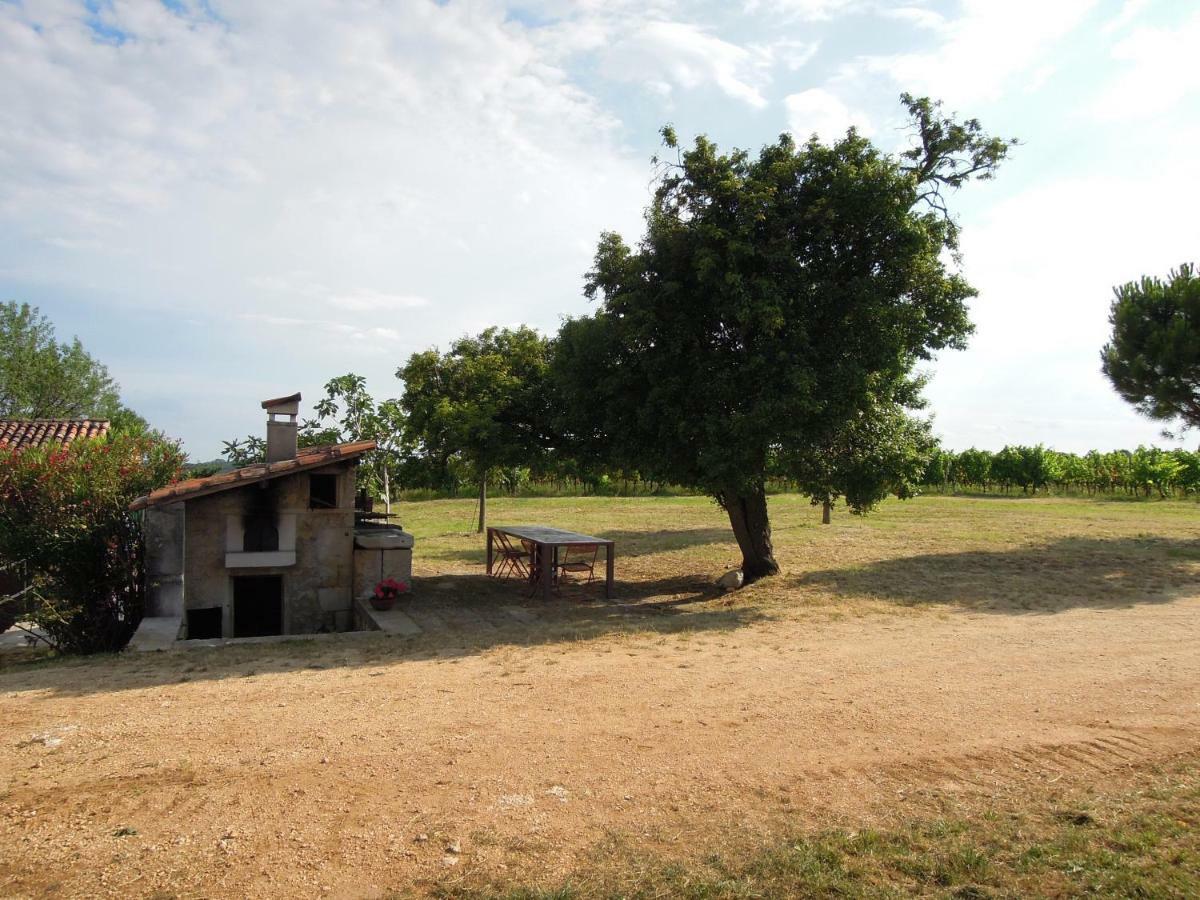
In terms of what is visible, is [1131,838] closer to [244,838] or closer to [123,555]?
[244,838]

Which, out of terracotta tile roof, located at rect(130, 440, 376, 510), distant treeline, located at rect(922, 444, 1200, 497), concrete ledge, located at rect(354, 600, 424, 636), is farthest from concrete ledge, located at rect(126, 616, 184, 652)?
distant treeline, located at rect(922, 444, 1200, 497)

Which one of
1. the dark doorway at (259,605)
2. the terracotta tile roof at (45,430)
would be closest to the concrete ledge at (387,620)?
the dark doorway at (259,605)

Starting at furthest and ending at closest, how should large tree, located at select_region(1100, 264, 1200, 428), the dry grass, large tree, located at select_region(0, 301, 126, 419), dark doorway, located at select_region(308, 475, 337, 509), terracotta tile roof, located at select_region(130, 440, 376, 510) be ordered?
large tree, located at select_region(0, 301, 126, 419) < large tree, located at select_region(1100, 264, 1200, 428) < the dry grass < dark doorway, located at select_region(308, 475, 337, 509) < terracotta tile roof, located at select_region(130, 440, 376, 510)

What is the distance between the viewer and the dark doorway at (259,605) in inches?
441

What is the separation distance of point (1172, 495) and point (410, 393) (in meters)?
38.3

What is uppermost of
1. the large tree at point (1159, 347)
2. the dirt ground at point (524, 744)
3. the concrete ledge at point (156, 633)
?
the large tree at point (1159, 347)

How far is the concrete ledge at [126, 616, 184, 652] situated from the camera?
8.61m

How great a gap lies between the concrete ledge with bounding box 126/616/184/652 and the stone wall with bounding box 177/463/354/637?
2.03ft

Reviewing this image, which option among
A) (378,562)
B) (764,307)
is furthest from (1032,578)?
(378,562)

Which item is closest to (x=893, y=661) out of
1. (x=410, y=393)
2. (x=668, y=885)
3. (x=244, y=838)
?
(x=668, y=885)

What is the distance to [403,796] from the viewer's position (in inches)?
176

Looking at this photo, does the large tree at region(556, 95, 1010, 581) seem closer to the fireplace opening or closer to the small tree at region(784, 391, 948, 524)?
the small tree at region(784, 391, 948, 524)

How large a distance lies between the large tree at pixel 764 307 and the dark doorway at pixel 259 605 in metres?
5.33

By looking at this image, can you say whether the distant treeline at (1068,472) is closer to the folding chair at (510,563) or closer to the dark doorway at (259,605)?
the folding chair at (510,563)
